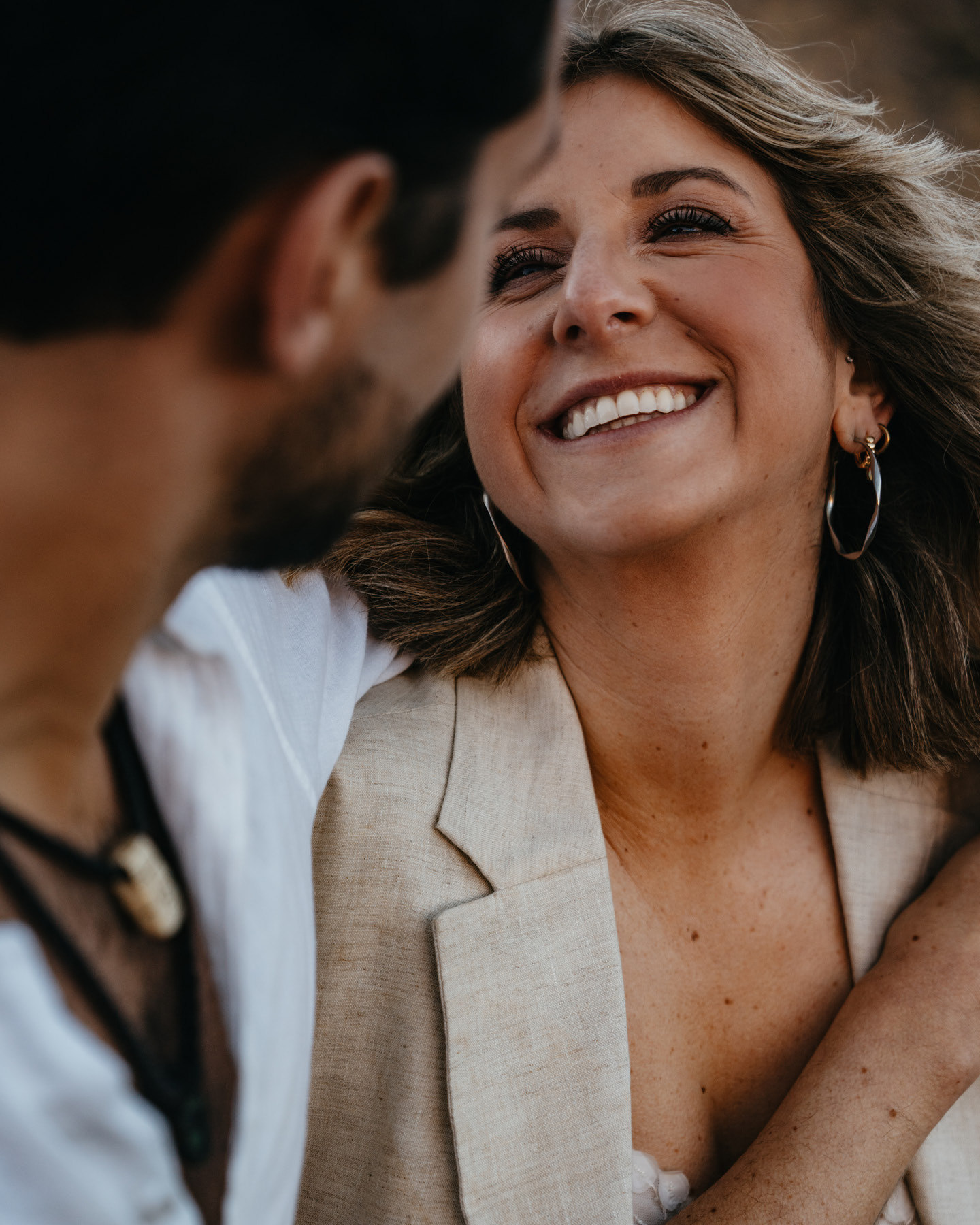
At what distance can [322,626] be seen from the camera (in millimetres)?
1342

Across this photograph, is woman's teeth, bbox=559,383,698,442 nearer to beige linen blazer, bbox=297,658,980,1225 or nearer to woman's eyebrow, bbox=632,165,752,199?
woman's eyebrow, bbox=632,165,752,199

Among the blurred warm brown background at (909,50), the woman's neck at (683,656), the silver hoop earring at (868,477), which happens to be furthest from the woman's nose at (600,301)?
the blurred warm brown background at (909,50)

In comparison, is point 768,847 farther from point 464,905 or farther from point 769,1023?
point 464,905

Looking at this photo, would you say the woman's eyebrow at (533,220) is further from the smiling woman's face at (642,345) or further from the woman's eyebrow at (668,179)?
the woman's eyebrow at (668,179)

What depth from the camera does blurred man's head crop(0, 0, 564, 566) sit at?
473 mm

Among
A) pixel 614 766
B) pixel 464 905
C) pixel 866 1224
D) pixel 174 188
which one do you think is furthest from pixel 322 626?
pixel 866 1224

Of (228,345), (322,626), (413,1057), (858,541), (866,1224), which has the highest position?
(228,345)

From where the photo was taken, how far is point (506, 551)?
162cm

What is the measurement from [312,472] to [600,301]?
0.83 meters

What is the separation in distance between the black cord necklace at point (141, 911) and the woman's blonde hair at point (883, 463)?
82cm

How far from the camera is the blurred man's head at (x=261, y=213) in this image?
473 mm

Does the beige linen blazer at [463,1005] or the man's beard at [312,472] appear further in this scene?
the beige linen blazer at [463,1005]

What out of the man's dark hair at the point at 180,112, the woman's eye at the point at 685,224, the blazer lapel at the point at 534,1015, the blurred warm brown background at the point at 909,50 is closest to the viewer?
the man's dark hair at the point at 180,112

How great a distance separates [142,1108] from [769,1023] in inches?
45.7
